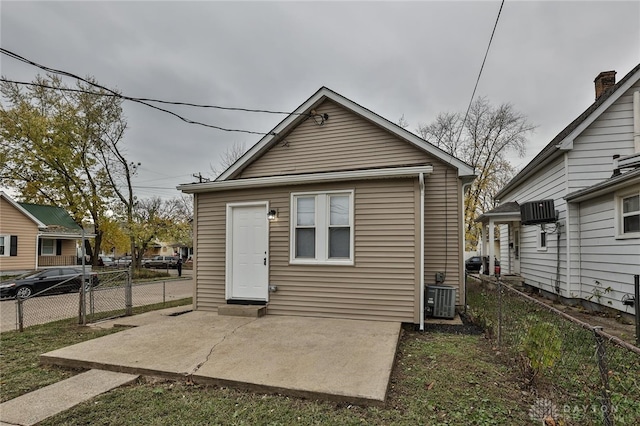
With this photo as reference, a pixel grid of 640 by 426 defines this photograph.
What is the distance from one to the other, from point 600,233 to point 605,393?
7137 mm

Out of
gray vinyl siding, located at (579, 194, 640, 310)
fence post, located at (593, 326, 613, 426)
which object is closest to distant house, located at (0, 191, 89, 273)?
fence post, located at (593, 326, 613, 426)

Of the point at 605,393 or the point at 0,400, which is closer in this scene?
the point at 605,393

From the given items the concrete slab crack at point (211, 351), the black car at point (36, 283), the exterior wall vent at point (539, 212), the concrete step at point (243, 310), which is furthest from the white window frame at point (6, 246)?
the exterior wall vent at point (539, 212)

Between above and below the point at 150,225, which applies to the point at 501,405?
below

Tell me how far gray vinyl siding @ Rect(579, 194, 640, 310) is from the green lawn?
4.67 m

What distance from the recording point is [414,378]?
3711 millimetres

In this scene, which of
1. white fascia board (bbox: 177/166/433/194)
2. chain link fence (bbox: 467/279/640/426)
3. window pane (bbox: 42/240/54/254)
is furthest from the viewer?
window pane (bbox: 42/240/54/254)

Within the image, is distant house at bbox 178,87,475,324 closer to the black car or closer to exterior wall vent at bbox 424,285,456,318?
exterior wall vent at bbox 424,285,456,318

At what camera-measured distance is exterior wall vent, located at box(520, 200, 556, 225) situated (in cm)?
916

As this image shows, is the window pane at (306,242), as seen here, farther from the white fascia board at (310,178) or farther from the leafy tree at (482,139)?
the leafy tree at (482,139)

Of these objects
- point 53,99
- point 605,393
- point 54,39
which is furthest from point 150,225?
point 605,393

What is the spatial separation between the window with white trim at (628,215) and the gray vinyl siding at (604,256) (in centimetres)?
11

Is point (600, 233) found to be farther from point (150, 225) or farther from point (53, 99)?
point (53, 99)

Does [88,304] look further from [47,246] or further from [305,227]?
[47,246]
